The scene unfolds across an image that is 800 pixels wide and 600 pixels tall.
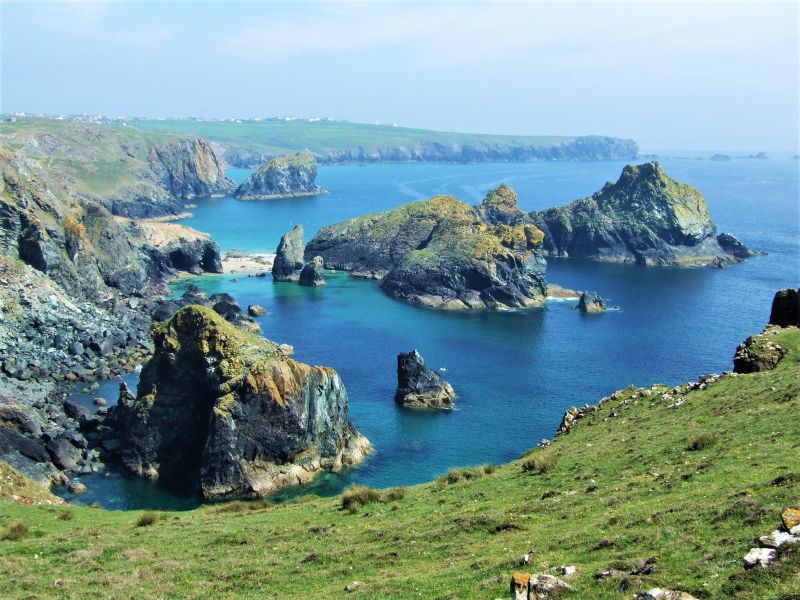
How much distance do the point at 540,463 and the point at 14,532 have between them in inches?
1092

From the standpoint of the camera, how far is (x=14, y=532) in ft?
128

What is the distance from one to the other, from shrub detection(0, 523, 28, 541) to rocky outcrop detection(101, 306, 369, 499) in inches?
1104

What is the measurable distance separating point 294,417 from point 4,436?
2554 cm

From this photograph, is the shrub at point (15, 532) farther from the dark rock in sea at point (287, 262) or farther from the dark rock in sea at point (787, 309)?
the dark rock in sea at point (287, 262)

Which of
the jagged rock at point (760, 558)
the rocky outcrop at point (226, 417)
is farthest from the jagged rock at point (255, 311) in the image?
the jagged rock at point (760, 558)

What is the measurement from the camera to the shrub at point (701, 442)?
38375 millimetres

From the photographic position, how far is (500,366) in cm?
10731

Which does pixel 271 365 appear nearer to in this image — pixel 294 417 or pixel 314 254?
pixel 294 417

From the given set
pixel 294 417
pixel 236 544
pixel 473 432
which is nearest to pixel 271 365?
pixel 294 417

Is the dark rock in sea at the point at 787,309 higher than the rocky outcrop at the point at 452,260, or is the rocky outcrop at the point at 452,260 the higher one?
the dark rock in sea at the point at 787,309

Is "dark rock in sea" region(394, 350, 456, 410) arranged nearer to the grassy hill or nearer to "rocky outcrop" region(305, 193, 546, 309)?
the grassy hill

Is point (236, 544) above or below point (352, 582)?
below

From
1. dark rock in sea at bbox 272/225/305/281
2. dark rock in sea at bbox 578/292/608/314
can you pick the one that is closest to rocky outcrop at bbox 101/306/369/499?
dark rock in sea at bbox 578/292/608/314

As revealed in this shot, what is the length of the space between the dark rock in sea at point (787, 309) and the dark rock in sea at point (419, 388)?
126 feet
